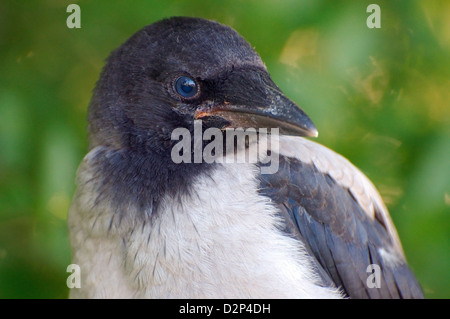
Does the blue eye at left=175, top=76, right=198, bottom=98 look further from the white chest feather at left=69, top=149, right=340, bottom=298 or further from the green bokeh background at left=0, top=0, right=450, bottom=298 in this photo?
the green bokeh background at left=0, top=0, right=450, bottom=298

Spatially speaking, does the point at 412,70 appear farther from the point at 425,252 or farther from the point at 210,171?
the point at 210,171

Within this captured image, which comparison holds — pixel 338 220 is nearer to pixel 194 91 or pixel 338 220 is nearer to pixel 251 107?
pixel 251 107

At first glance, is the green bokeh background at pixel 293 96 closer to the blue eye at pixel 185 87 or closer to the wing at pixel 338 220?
the wing at pixel 338 220

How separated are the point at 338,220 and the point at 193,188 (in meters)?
0.69

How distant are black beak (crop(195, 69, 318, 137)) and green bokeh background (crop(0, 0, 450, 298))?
56cm

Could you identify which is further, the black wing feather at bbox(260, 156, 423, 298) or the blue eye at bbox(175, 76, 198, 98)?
Result: the black wing feather at bbox(260, 156, 423, 298)

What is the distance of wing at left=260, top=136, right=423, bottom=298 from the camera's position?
268 cm

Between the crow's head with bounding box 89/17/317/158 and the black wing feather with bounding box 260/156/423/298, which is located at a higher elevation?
the crow's head with bounding box 89/17/317/158

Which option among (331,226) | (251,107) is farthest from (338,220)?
(251,107)

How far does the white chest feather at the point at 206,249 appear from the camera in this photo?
243cm

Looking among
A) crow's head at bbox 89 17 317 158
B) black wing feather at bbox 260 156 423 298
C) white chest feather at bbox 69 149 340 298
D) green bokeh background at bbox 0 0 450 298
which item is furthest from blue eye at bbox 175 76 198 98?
green bokeh background at bbox 0 0 450 298

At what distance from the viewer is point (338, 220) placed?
2787mm
